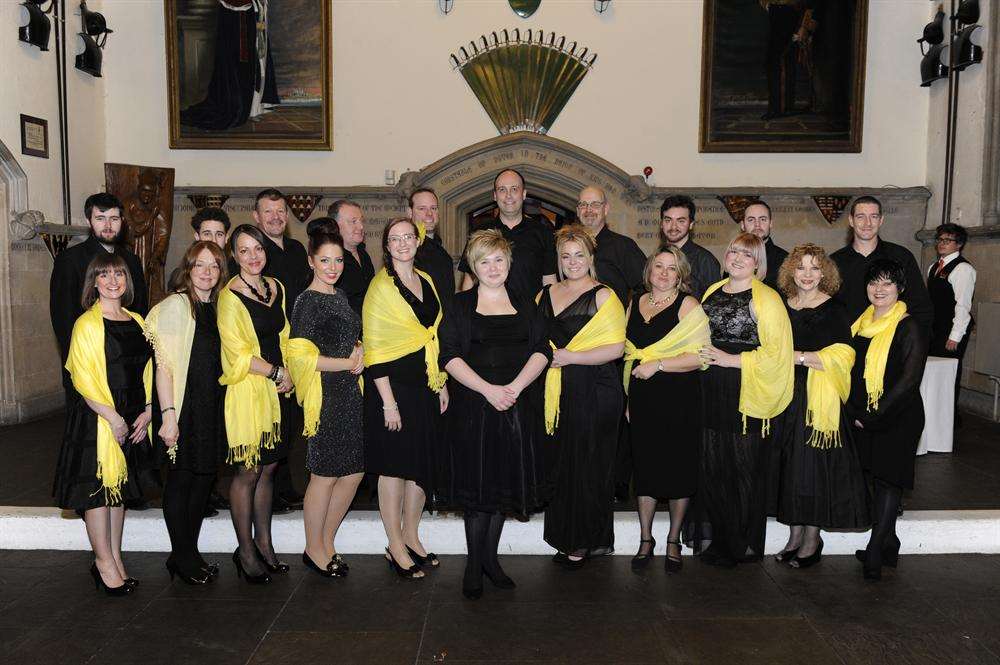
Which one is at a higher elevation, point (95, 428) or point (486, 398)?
point (486, 398)

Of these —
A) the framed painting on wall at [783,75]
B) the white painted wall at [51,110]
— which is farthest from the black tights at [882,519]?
the white painted wall at [51,110]

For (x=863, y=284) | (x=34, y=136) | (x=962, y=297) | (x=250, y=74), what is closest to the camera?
(x=863, y=284)

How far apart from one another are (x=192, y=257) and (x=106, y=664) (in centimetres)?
150

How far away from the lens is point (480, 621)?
2.88 metres

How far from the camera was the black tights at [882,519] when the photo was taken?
10.9 feet

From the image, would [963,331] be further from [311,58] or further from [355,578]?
[311,58]

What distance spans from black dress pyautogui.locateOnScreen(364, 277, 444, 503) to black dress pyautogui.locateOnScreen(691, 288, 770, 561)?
1.23m

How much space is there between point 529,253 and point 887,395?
1.78m

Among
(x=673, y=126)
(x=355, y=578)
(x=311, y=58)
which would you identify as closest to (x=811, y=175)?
(x=673, y=126)

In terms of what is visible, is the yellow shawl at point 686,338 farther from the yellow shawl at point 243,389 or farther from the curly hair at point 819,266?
the yellow shawl at point 243,389

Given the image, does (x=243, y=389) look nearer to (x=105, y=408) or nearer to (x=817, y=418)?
(x=105, y=408)

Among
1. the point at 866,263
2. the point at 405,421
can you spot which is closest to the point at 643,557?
the point at 405,421

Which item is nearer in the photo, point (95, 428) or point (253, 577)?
point (95, 428)

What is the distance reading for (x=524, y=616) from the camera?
2.93 meters
